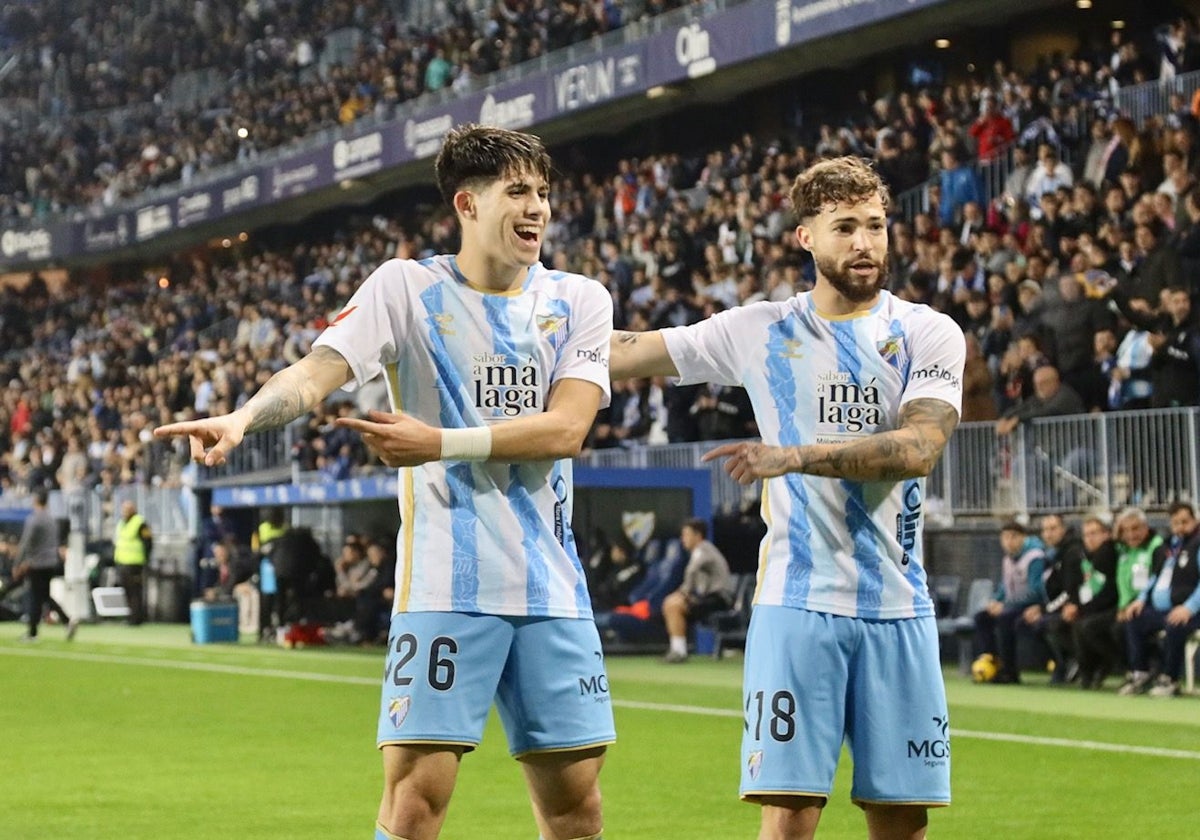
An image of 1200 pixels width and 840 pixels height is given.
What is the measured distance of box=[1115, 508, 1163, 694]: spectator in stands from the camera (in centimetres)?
1563

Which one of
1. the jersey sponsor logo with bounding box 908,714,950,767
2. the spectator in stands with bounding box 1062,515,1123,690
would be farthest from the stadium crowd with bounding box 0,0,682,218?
the jersey sponsor logo with bounding box 908,714,950,767

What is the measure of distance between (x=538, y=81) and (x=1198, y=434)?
60.6 feet

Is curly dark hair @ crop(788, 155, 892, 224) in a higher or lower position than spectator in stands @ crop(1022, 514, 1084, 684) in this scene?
higher

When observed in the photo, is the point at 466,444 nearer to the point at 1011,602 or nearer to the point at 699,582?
the point at 1011,602

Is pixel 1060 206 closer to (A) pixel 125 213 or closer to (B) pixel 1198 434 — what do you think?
(B) pixel 1198 434

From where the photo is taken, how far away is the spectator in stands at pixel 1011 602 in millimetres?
16672

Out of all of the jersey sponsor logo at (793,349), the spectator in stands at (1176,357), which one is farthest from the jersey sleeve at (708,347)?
the spectator in stands at (1176,357)

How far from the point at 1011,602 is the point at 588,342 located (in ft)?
39.9

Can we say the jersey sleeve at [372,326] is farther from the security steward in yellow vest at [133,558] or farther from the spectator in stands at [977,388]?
the security steward in yellow vest at [133,558]

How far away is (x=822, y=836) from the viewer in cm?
874

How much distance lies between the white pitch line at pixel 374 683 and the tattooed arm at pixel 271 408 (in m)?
7.66

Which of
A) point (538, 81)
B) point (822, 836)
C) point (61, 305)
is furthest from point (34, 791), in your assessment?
point (61, 305)

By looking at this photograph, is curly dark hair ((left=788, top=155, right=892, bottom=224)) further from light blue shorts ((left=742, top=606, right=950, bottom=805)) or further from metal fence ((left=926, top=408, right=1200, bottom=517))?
metal fence ((left=926, top=408, right=1200, bottom=517))

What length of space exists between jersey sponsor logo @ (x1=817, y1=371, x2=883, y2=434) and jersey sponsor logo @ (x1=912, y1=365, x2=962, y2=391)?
12cm
